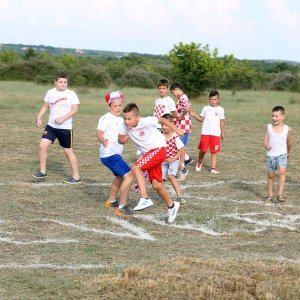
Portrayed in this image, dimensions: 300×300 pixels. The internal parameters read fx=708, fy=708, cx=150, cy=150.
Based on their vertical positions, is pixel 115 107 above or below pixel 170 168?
above

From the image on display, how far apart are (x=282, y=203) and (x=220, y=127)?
3.23 metres

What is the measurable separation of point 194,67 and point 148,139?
2966 cm

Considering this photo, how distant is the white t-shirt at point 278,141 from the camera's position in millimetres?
10195

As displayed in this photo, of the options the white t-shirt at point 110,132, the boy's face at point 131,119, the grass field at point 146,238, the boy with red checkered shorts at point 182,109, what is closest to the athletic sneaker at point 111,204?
the grass field at point 146,238

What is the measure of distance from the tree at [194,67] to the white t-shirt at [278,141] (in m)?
27.2

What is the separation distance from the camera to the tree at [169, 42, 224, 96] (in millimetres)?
37750

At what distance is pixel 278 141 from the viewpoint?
401 inches

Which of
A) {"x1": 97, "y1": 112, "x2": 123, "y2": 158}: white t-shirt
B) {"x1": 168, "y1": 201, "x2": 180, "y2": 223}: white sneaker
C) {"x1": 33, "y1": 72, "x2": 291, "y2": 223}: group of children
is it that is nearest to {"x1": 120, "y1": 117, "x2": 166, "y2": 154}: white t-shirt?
{"x1": 33, "y1": 72, "x2": 291, "y2": 223}: group of children

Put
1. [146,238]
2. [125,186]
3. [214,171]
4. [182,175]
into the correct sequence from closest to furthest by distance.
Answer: [146,238] → [125,186] → [182,175] → [214,171]

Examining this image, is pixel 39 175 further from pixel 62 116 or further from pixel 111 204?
pixel 111 204

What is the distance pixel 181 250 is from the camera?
7227 millimetres

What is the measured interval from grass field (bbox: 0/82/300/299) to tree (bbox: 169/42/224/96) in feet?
76.6

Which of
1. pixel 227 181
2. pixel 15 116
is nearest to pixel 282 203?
pixel 227 181

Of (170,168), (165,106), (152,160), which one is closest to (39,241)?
(152,160)
